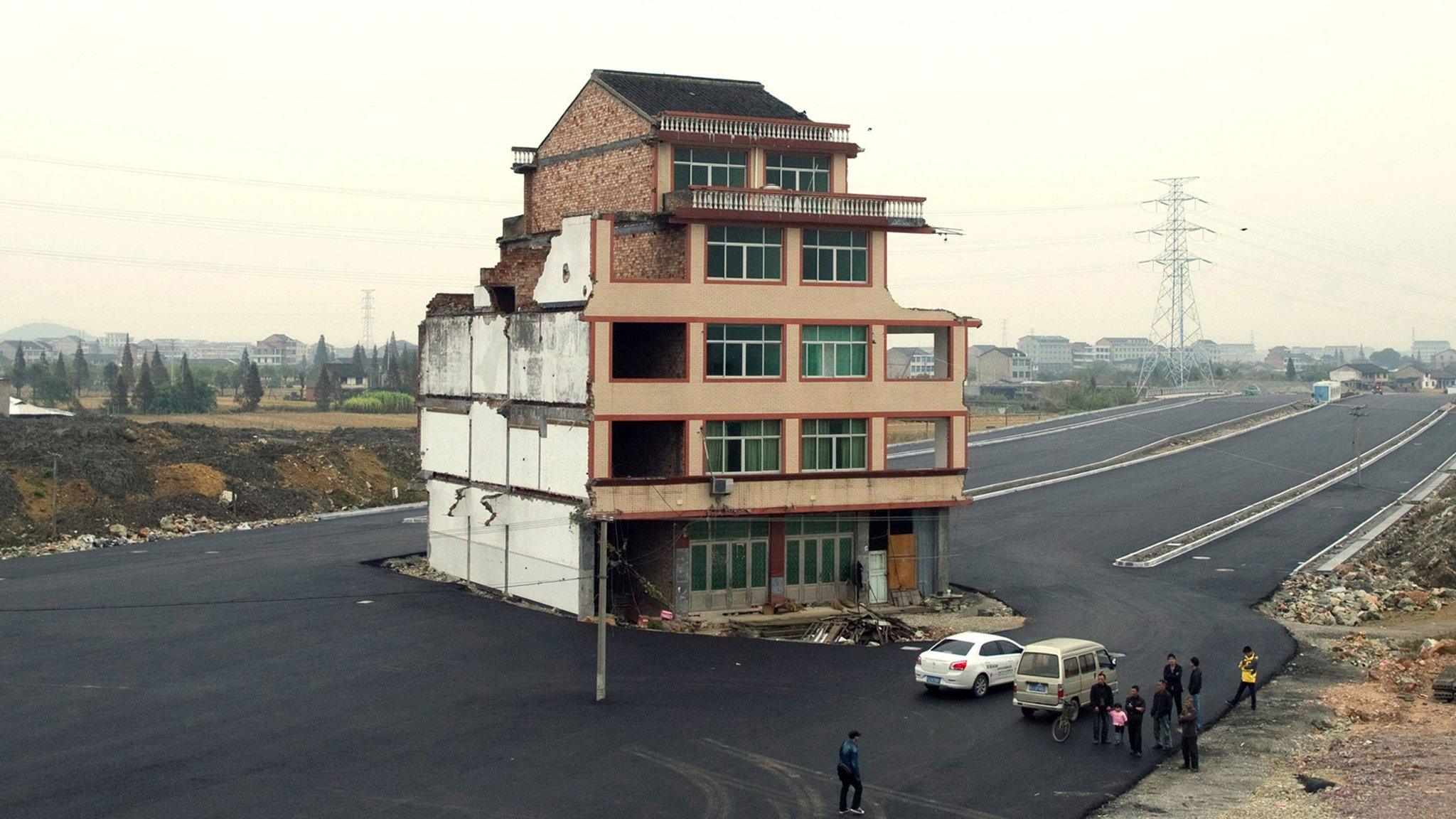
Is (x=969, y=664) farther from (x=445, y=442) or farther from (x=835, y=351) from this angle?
(x=445, y=442)

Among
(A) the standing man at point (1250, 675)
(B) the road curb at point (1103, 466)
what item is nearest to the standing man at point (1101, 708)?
(A) the standing man at point (1250, 675)

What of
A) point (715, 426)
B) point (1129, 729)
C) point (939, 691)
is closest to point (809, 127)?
point (715, 426)

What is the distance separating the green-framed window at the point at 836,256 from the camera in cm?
4822

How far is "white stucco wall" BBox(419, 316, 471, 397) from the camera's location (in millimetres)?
55250

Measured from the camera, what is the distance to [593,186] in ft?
176

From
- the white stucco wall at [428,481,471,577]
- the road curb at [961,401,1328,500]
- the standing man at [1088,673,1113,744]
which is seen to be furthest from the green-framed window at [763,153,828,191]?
the standing man at [1088,673,1113,744]

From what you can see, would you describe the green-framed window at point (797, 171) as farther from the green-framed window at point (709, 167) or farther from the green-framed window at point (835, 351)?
the green-framed window at point (835, 351)

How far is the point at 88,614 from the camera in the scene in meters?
A: 45.8

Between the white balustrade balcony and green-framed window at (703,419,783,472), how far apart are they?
677cm

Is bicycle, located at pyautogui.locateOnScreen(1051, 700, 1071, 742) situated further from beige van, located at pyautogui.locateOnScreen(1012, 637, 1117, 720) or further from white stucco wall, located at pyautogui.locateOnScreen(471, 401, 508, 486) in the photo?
white stucco wall, located at pyautogui.locateOnScreen(471, 401, 508, 486)

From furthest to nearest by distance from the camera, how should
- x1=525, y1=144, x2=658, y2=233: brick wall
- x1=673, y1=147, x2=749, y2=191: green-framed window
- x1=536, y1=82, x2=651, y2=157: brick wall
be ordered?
1. x1=536, y1=82, x2=651, y2=157: brick wall
2. x1=525, y1=144, x2=658, y2=233: brick wall
3. x1=673, y1=147, x2=749, y2=191: green-framed window

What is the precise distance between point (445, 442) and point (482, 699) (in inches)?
919

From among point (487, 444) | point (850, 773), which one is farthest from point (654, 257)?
point (850, 773)

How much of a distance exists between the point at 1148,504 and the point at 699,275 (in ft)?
123
